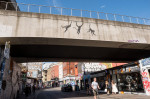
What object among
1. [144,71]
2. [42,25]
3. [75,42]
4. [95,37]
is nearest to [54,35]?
[42,25]

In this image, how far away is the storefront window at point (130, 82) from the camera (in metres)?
17.0

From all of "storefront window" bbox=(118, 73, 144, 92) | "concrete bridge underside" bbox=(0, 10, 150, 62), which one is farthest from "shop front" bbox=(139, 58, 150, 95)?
"concrete bridge underside" bbox=(0, 10, 150, 62)

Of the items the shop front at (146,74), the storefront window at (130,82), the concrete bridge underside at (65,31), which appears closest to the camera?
the concrete bridge underside at (65,31)

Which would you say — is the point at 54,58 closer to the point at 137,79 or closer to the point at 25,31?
the point at 25,31

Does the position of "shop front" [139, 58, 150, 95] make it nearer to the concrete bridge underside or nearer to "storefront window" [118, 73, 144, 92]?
"storefront window" [118, 73, 144, 92]

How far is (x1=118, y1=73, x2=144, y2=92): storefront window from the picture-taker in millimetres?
16958

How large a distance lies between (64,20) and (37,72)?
60.3 m

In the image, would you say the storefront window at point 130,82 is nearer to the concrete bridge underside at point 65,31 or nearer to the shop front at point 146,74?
the shop front at point 146,74

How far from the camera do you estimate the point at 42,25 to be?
11.6 metres

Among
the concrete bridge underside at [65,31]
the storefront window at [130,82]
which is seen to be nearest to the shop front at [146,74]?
the storefront window at [130,82]

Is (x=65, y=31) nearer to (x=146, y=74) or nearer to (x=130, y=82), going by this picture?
(x=146, y=74)

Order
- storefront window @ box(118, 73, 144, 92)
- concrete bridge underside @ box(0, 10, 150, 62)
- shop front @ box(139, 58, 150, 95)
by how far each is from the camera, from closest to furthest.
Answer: concrete bridge underside @ box(0, 10, 150, 62) → shop front @ box(139, 58, 150, 95) → storefront window @ box(118, 73, 144, 92)

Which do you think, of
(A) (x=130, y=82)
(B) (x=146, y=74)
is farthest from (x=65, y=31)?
(A) (x=130, y=82)

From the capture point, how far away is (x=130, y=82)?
18188mm
